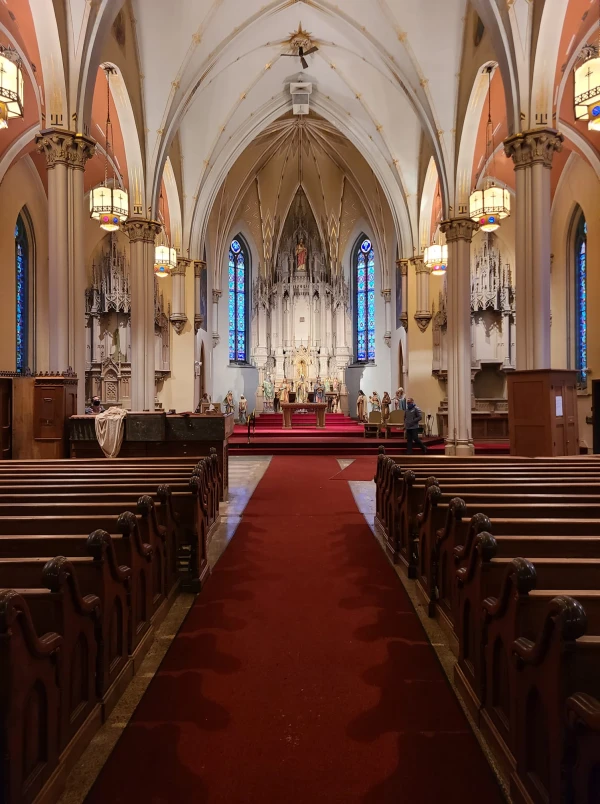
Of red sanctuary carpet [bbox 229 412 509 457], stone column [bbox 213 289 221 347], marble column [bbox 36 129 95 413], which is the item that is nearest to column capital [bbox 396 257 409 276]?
red sanctuary carpet [bbox 229 412 509 457]

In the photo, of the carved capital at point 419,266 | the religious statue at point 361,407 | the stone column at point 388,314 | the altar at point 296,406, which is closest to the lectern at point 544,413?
the carved capital at point 419,266

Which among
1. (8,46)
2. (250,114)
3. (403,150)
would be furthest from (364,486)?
(250,114)

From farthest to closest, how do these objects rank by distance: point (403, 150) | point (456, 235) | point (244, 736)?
point (403, 150) < point (456, 235) < point (244, 736)

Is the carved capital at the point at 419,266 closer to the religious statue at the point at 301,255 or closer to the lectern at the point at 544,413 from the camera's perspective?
the religious statue at the point at 301,255

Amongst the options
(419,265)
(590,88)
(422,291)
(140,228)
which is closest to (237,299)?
(419,265)

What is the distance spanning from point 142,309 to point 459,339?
27.2 feet

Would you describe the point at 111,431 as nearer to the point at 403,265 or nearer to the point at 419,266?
the point at 419,266

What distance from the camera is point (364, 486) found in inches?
408

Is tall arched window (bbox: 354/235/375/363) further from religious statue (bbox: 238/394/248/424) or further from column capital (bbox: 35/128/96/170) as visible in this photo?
column capital (bbox: 35/128/96/170)

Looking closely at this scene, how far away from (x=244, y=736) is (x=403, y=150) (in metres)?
20.1

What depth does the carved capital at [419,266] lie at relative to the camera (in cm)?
2022

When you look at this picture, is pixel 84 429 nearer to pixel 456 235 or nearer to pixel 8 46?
pixel 8 46

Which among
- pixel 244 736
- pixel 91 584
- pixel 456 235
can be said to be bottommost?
pixel 244 736

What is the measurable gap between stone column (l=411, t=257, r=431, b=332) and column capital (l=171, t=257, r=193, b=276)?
27.5ft
